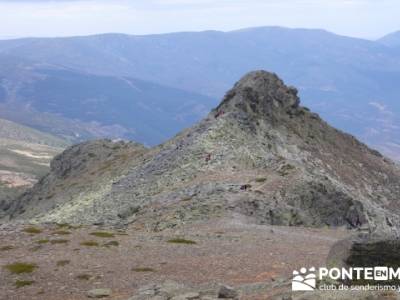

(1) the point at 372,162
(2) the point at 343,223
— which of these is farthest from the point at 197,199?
(1) the point at 372,162

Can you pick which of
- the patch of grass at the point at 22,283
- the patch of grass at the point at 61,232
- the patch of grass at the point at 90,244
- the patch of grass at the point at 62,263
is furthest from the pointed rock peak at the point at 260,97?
the patch of grass at the point at 22,283

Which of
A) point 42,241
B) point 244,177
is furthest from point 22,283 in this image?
point 244,177

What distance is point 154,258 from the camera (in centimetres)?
3938

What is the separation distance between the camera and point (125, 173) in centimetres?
8462

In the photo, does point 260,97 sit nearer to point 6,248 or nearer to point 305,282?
point 6,248

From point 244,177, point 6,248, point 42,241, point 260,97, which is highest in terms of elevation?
point 260,97

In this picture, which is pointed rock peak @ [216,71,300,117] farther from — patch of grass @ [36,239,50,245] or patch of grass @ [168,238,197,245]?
patch of grass @ [36,239,50,245]

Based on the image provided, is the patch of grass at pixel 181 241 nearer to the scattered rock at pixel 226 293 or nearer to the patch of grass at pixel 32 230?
the patch of grass at pixel 32 230

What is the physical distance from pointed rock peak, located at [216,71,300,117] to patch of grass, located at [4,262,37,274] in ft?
179

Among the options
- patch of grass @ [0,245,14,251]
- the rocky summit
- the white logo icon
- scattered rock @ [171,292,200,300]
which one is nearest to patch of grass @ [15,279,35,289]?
patch of grass @ [0,245,14,251]

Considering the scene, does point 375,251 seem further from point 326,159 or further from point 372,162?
point 372,162

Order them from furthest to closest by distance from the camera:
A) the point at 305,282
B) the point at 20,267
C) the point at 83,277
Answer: the point at 20,267
the point at 83,277
the point at 305,282

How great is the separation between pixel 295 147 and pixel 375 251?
66.1 meters

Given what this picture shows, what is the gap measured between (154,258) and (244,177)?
97.8 ft
